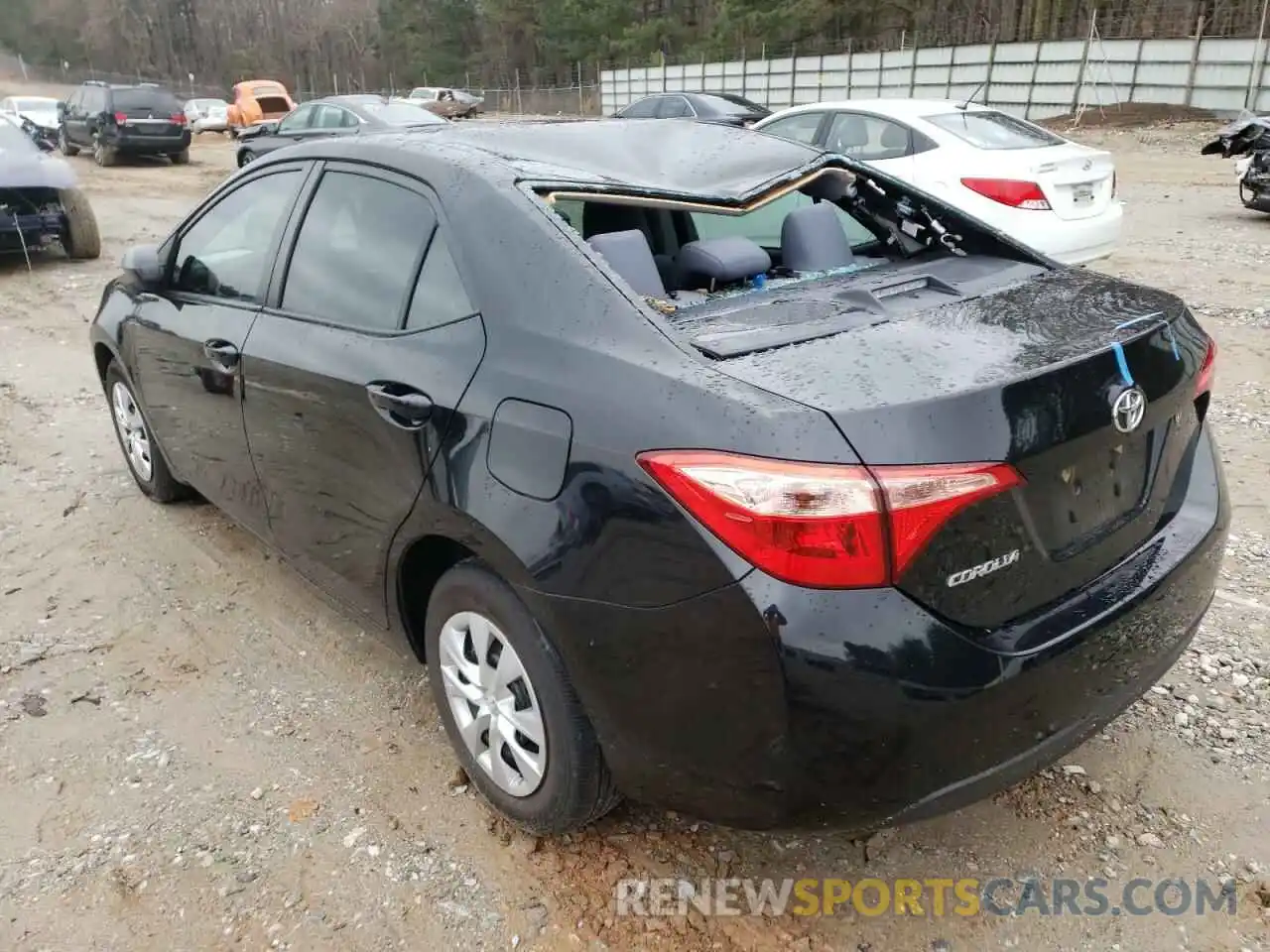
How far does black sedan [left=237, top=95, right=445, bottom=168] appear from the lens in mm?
14141

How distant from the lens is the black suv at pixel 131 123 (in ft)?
69.5

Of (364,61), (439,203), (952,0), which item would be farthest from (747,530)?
(364,61)

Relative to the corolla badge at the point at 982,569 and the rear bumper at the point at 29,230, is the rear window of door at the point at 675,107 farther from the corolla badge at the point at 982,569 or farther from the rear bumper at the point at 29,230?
the corolla badge at the point at 982,569

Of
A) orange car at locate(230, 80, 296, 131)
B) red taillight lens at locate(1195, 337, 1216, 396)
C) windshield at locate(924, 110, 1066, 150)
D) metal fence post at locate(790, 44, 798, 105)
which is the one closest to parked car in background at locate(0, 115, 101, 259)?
windshield at locate(924, 110, 1066, 150)

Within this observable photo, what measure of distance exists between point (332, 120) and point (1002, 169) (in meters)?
10.9

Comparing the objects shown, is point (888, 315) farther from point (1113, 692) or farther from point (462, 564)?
point (462, 564)

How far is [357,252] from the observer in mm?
2818

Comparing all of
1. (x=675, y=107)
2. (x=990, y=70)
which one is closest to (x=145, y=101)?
(x=675, y=107)

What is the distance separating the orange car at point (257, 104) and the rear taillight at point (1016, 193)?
22058 mm

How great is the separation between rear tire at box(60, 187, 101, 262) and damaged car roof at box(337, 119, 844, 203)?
9.31 metres

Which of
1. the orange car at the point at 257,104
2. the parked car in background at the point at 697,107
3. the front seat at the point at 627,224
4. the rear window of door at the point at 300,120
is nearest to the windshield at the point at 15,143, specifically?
the rear window of door at the point at 300,120

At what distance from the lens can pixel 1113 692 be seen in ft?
6.91

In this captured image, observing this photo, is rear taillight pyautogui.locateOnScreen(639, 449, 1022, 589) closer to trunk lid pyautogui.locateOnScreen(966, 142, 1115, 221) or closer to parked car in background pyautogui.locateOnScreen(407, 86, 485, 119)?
trunk lid pyautogui.locateOnScreen(966, 142, 1115, 221)

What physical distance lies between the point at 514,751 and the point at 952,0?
1661 inches
